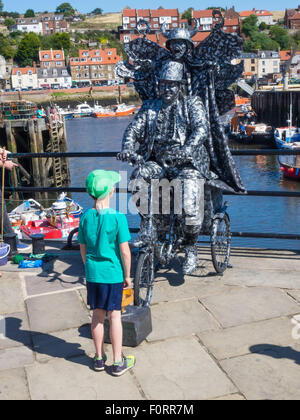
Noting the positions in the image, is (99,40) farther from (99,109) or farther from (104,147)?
(104,147)

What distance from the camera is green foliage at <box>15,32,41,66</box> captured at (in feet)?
465

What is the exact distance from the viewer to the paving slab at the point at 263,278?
496cm

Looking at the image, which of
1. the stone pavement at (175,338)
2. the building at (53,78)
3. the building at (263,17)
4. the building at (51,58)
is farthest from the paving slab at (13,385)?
the building at (263,17)

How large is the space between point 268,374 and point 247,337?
534 mm

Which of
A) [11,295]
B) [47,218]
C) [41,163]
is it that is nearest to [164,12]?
[41,163]

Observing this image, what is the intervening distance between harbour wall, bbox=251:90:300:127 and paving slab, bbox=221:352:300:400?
52.6 m

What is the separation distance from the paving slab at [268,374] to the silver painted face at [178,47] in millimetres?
2634

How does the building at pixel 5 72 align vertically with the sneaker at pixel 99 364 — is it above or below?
above

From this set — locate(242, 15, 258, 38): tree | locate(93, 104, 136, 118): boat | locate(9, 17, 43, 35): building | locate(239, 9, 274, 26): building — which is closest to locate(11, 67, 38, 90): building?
locate(93, 104, 136, 118): boat

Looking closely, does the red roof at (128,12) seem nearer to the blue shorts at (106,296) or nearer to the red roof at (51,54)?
the red roof at (51,54)

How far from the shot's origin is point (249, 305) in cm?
453

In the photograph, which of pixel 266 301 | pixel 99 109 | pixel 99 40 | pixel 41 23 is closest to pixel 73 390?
pixel 266 301

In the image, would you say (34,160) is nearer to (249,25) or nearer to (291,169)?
(291,169)
